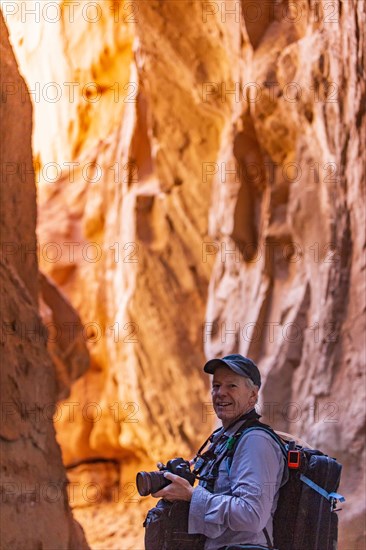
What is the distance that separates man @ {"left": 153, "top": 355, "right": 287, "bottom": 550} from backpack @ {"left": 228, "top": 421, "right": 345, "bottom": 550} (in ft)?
0.11

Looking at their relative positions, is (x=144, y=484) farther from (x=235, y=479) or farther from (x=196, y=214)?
(x=196, y=214)

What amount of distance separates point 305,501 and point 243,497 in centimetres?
27

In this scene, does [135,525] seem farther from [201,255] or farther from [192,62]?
[192,62]

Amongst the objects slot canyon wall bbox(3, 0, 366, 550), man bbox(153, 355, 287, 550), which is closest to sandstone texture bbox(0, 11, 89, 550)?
slot canyon wall bbox(3, 0, 366, 550)

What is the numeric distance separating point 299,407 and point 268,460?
368cm

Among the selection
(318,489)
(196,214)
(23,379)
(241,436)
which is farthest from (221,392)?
(196,214)

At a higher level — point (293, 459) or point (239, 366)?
point (239, 366)

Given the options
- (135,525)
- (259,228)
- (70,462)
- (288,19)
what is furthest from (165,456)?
(288,19)

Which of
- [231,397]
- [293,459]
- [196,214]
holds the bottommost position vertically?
[293,459]

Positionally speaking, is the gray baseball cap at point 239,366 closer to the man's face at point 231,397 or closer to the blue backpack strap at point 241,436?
the man's face at point 231,397

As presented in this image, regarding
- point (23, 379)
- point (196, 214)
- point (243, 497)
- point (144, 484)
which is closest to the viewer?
point (243, 497)

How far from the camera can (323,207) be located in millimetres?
6305

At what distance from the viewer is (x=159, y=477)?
251 centimetres

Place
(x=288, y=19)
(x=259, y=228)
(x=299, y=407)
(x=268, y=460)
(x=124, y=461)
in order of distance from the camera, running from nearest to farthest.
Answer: (x=268, y=460)
(x=299, y=407)
(x=288, y=19)
(x=259, y=228)
(x=124, y=461)
